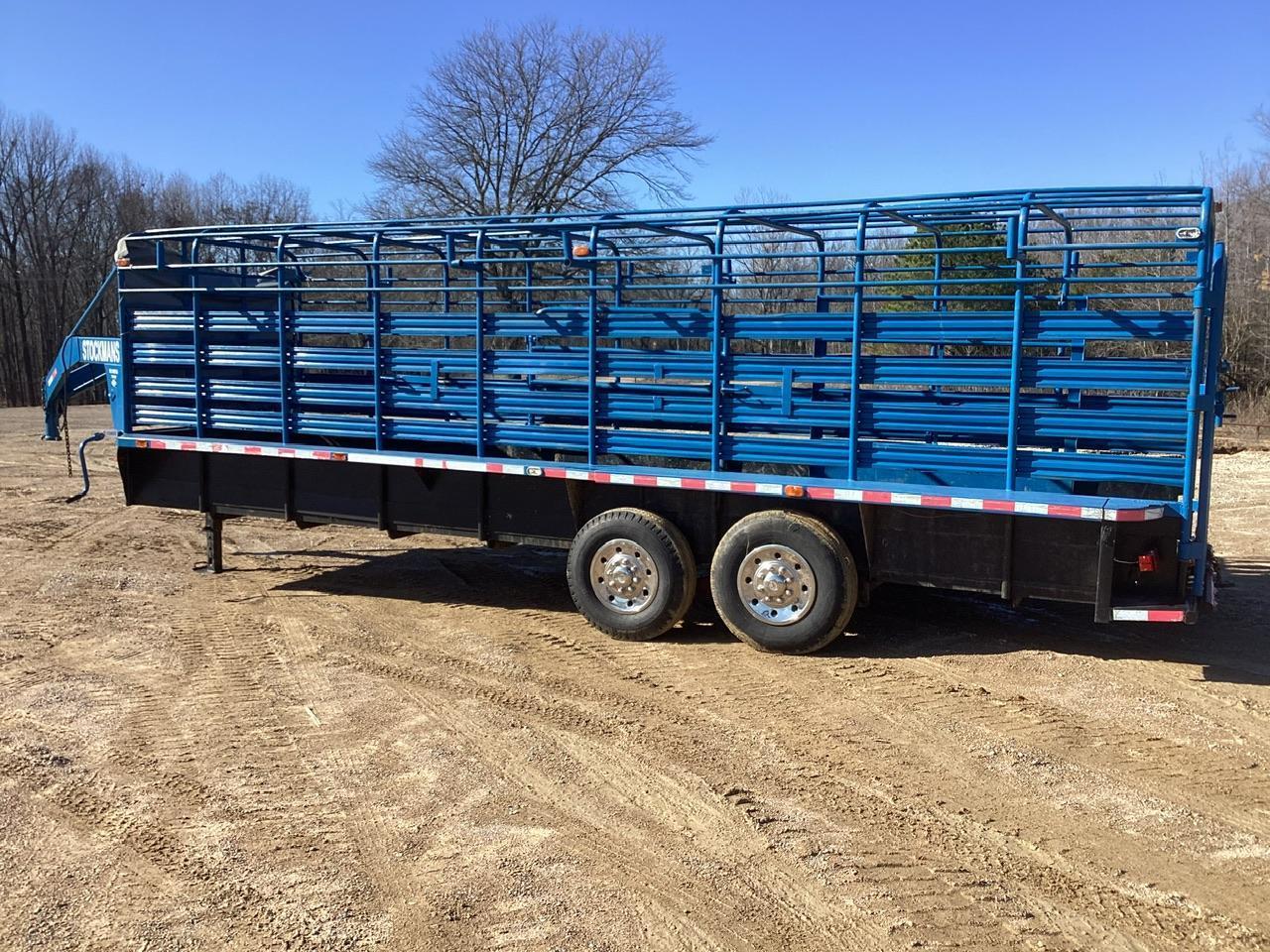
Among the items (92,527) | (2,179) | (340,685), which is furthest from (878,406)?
(2,179)

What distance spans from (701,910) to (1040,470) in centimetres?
397

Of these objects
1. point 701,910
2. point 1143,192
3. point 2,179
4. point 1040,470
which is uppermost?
point 2,179

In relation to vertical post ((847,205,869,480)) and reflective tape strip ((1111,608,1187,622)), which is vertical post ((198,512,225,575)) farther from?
reflective tape strip ((1111,608,1187,622))

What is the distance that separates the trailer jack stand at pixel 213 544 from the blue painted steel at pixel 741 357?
89cm

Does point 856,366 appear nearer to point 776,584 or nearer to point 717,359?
point 717,359

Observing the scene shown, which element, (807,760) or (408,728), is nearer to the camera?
(807,760)

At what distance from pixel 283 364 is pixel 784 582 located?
473cm

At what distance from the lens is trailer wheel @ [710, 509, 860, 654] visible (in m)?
7.22

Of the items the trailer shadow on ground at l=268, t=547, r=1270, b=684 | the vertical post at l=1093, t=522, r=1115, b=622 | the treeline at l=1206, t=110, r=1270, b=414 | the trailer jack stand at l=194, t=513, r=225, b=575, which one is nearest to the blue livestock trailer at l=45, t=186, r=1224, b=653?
the vertical post at l=1093, t=522, r=1115, b=622

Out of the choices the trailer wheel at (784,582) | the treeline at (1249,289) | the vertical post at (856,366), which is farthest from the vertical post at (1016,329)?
the treeline at (1249,289)

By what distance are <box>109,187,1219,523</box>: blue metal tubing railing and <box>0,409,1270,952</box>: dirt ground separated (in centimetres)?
143

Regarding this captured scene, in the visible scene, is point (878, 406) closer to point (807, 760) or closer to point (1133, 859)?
point (807, 760)

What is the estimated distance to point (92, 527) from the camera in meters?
12.7

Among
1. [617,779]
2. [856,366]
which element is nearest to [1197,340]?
[856,366]
